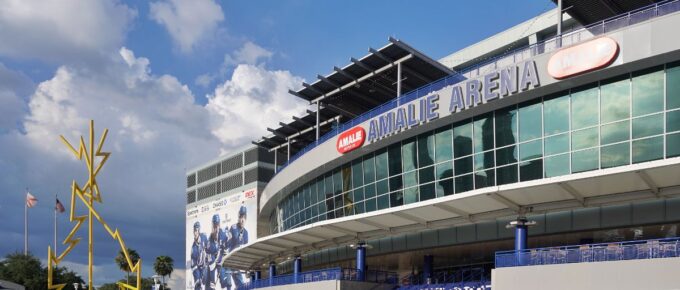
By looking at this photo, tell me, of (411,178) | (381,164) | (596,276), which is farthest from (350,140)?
(596,276)

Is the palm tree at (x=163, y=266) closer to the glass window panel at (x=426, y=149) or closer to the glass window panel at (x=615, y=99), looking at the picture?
the glass window panel at (x=426, y=149)

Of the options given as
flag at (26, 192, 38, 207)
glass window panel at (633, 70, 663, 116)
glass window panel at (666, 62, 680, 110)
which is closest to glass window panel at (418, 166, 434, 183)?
glass window panel at (633, 70, 663, 116)

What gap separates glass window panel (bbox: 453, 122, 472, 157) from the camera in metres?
32.3

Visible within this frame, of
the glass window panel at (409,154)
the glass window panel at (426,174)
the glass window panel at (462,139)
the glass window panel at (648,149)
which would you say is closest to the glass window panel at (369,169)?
the glass window panel at (409,154)

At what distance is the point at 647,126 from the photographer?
26.3 metres

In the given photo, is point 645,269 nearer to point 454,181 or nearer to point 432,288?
point 454,181

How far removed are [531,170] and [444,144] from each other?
5178 mm

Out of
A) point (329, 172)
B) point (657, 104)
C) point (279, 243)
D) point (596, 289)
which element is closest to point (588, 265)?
point (596, 289)

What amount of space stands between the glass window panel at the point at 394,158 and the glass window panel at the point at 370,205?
2063mm

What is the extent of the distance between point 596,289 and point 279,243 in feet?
83.5

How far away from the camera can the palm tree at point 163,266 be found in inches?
4161

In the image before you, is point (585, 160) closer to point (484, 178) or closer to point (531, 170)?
point (531, 170)

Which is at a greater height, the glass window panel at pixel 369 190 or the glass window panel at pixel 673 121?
the glass window panel at pixel 673 121

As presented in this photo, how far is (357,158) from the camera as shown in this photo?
132 feet
